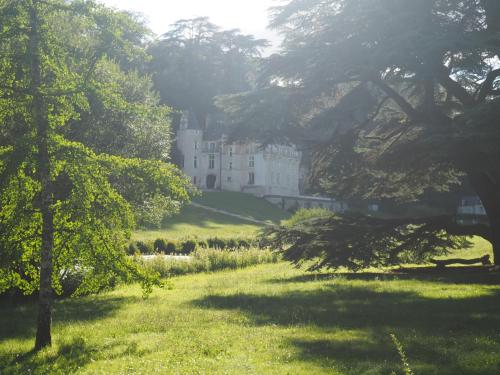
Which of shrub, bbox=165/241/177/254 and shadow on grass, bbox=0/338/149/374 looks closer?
shadow on grass, bbox=0/338/149/374

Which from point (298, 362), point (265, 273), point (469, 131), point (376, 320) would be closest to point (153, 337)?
point (298, 362)

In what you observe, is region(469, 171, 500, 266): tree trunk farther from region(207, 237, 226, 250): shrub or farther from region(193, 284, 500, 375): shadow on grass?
region(207, 237, 226, 250): shrub

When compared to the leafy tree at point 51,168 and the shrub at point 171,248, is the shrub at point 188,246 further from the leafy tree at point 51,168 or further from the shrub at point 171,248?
the leafy tree at point 51,168

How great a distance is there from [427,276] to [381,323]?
7.71 m

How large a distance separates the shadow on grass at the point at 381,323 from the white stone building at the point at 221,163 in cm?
6077

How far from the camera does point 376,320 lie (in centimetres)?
992

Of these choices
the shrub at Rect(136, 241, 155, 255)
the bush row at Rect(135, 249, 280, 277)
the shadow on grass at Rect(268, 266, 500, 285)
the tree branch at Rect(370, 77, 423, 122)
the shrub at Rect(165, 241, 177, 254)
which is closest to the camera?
the shadow on grass at Rect(268, 266, 500, 285)

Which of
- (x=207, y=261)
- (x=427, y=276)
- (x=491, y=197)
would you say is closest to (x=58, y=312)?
(x=207, y=261)

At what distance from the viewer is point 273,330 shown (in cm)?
930

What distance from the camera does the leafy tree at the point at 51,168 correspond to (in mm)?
8547

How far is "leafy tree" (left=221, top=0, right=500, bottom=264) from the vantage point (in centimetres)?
1323

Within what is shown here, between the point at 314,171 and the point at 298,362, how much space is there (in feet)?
34.9

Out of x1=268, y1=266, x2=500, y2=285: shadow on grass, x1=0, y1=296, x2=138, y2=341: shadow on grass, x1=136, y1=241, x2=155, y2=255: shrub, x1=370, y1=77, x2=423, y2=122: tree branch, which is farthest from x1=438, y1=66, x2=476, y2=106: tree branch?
x1=136, y1=241, x2=155, y2=255: shrub

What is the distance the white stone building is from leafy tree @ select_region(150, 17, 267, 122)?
3.38 m
